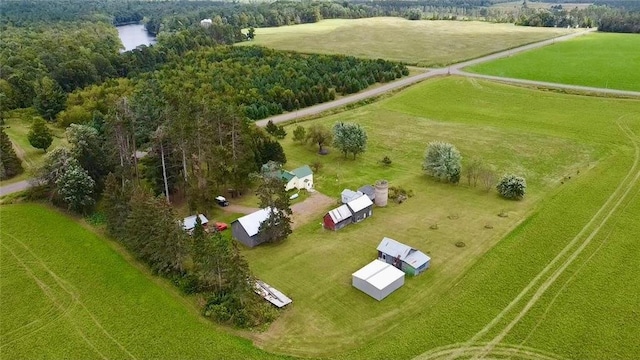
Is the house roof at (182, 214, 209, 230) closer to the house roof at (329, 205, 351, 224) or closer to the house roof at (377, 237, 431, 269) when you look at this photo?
the house roof at (329, 205, 351, 224)

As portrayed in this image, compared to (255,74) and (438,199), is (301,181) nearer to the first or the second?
(438,199)

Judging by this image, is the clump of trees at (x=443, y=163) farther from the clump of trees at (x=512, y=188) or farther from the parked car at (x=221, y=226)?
the parked car at (x=221, y=226)

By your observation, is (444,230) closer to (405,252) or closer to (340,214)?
(405,252)

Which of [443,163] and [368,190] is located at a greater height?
[443,163]

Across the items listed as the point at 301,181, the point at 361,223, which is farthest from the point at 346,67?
the point at 361,223

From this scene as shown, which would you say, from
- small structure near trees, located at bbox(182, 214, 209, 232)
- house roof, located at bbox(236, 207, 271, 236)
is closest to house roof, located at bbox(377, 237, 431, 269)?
house roof, located at bbox(236, 207, 271, 236)

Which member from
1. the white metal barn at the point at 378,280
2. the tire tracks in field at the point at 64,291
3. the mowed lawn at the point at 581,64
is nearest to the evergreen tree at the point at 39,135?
the tire tracks in field at the point at 64,291

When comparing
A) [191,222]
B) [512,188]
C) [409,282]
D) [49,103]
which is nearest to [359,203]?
[409,282]
